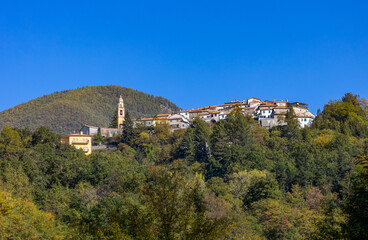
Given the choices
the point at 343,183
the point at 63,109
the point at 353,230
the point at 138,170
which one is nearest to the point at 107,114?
the point at 63,109

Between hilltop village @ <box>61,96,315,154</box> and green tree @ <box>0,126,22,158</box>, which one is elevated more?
hilltop village @ <box>61,96,315,154</box>

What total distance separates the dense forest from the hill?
57784 mm

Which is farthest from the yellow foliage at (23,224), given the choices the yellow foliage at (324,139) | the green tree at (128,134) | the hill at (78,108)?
the hill at (78,108)

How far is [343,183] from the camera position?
52.5 metres

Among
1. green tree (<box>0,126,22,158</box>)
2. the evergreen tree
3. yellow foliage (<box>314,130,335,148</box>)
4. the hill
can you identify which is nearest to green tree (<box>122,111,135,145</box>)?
the evergreen tree

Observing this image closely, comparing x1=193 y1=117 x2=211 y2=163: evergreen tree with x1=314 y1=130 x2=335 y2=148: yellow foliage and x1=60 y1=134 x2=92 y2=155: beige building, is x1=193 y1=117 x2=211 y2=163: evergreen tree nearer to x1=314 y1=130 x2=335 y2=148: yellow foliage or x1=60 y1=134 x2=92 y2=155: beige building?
x1=314 y1=130 x2=335 y2=148: yellow foliage

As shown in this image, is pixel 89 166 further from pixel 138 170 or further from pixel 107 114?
pixel 107 114

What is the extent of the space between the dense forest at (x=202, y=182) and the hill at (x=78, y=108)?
5778 cm

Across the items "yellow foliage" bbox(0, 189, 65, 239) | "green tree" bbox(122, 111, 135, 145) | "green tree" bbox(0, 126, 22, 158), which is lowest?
"yellow foliage" bbox(0, 189, 65, 239)

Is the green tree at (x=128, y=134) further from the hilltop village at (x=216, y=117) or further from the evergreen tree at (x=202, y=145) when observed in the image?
Answer: the evergreen tree at (x=202, y=145)

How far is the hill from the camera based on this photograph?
128 meters

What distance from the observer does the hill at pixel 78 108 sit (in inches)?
5028

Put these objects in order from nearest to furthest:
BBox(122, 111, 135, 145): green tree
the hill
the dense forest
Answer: the dense forest < BBox(122, 111, 135, 145): green tree < the hill

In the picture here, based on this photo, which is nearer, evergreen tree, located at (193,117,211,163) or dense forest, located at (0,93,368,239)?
dense forest, located at (0,93,368,239)
